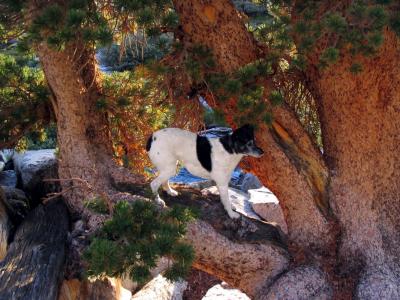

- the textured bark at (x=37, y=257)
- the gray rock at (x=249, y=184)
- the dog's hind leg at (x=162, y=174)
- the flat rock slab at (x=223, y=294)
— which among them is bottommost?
the gray rock at (x=249, y=184)

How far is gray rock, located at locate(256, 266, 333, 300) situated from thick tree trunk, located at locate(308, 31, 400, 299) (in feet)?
0.80

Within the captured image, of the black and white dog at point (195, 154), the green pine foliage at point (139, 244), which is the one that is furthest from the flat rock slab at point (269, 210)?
the green pine foliage at point (139, 244)

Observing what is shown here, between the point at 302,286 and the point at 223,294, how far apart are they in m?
2.64

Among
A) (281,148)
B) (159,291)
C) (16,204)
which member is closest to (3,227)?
(16,204)

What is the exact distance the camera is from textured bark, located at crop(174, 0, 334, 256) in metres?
4.22

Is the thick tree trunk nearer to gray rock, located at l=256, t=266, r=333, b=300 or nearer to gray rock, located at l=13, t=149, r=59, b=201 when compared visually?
gray rock, located at l=256, t=266, r=333, b=300

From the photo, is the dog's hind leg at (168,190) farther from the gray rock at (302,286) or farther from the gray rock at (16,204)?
the gray rock at (16,204)

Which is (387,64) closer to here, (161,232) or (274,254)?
(274,254)

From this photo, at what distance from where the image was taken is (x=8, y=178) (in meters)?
6.48

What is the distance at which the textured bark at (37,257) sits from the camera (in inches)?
159

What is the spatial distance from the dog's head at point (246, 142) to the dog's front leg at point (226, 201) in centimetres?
41

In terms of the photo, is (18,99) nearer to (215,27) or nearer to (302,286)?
(215,27)

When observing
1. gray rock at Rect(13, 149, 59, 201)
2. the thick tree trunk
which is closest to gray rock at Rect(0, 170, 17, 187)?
gray rock at Rect(13, 149, 59, 201)

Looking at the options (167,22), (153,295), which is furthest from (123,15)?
(153,295)
